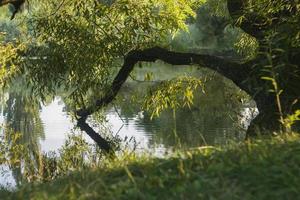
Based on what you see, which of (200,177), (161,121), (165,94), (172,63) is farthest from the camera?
(161,121)

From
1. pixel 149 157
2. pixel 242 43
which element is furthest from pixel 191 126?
pixel 149 157

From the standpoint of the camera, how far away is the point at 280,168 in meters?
2.93

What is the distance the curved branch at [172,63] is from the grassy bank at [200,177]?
407 centimetres

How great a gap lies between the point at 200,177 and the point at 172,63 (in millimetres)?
5578

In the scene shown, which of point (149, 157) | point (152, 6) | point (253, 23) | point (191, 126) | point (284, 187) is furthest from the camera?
point (191, 126)

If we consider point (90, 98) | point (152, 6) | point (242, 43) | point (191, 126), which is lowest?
point (191, 126)

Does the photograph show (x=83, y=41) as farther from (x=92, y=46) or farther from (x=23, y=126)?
(x=23, y=126)

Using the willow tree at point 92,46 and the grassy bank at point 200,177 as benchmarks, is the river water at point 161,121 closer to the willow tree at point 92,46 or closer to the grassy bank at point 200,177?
the willow tree at point 92,46

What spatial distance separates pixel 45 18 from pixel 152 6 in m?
1.81

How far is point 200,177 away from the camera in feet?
9.73

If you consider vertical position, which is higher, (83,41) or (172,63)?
(83,41)

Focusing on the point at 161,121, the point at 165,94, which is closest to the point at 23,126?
the point at 161,121

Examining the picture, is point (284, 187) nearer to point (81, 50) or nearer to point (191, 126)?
point (81, 50)

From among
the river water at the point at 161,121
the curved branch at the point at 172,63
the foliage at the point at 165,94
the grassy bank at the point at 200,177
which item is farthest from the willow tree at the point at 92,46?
the grassy bank at the point at 200,177
